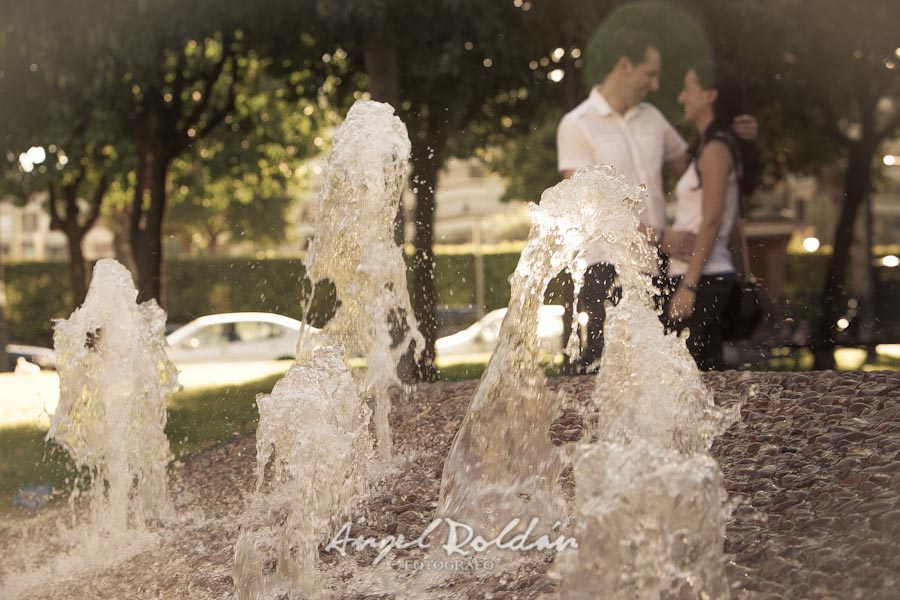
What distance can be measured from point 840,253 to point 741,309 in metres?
8.92

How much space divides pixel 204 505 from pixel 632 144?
290 centimetres

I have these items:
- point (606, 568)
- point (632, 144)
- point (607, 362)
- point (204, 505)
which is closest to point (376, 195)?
point (632, 144)

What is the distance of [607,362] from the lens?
14.6 ft

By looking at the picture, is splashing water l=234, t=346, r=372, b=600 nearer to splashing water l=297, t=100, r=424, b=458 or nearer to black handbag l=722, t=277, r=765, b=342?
splashing water l=297, t=100, r=424, b=458

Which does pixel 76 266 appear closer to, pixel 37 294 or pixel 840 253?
pixel 37 294

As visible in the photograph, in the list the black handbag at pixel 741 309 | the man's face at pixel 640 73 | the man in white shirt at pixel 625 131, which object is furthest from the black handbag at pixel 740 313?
the man's face at pixel 640 73

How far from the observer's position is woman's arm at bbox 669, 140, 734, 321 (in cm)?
569

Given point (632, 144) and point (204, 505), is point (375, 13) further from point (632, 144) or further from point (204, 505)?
point (204, 505)

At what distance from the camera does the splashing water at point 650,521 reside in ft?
10.3

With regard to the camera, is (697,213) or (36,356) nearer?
(697,213)

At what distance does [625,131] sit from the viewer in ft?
20.0

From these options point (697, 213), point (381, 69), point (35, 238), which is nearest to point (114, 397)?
point (697, 213)

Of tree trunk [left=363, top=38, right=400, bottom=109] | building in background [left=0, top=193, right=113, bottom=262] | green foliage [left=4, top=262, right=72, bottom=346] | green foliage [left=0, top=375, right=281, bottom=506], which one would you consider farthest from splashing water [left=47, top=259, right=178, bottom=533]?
building in background [left=0, top=193, right=113, bottom=262]

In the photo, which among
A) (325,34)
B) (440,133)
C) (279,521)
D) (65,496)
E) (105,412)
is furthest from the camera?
(440,133)
